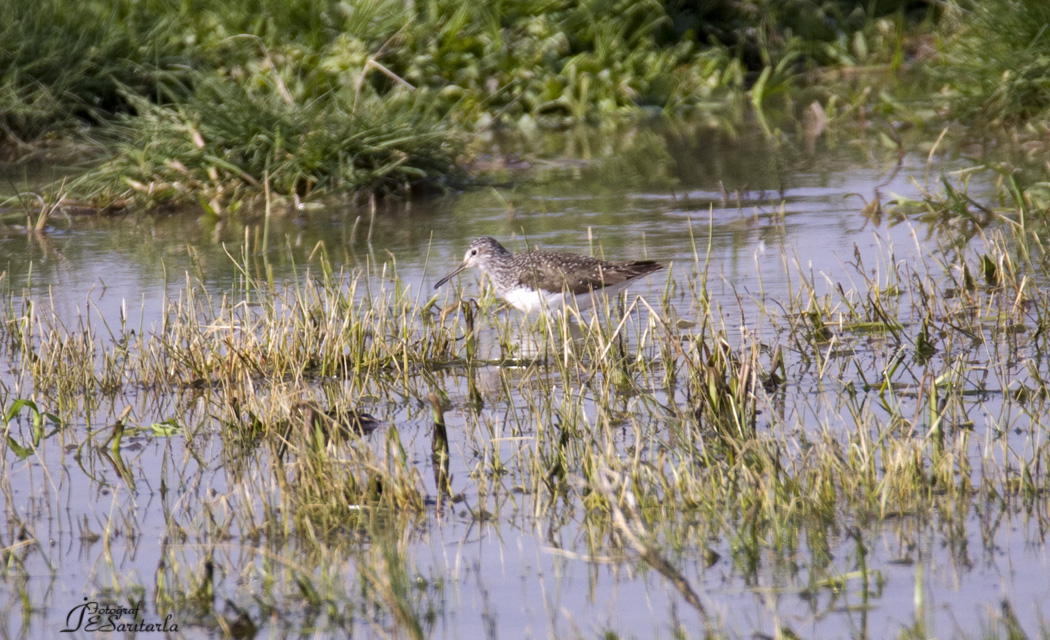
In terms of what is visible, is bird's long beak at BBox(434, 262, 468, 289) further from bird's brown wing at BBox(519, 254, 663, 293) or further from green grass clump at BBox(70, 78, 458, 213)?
green grass clump at BBox(70, 78, 458, 213)

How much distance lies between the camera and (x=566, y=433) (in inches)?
207

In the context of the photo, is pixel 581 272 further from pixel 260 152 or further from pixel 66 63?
pixel 66 63

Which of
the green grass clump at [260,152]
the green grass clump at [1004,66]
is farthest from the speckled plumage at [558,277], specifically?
the green grass clump at [1004,66]

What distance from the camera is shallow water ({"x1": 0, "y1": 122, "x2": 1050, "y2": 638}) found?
399cm

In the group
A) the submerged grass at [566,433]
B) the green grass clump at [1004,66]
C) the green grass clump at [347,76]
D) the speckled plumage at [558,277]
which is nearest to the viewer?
the submerged grass at [566,433]

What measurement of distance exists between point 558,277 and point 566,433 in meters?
2.51

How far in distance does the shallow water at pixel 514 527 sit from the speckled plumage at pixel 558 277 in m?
0.36

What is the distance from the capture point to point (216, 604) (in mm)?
4160

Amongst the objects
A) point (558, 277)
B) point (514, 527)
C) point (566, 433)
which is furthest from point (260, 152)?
point (514, 527)

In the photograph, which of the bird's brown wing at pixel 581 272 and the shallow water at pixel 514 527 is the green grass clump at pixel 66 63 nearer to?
the shallow water at pixel 514 527

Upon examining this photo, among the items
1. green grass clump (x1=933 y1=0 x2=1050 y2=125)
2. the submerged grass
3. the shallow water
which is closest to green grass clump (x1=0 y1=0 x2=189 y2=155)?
the shallow water

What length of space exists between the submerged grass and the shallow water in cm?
3

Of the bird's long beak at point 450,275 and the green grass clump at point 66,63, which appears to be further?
the green grass clump at point 66,63

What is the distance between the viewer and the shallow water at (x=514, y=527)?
3.99 meters
